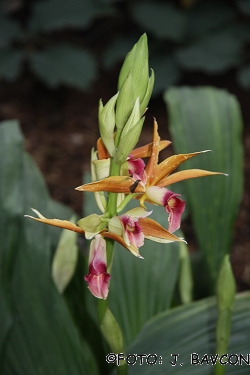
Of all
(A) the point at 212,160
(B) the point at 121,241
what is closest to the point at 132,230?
(B) the point at 121,241

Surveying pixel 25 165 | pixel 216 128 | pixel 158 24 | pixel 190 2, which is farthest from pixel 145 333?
pixel 190 2

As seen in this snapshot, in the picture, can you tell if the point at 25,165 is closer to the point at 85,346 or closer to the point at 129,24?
the point at 85,346

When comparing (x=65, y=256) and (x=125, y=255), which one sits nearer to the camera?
(x=65, y=256)

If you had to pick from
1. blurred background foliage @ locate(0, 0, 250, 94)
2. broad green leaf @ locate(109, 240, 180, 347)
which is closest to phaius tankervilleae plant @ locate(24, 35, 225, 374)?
broad green leaf @ locate(109, 240, 180, 347)

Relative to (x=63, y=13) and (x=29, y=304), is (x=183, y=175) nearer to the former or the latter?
(x=29, y=304)

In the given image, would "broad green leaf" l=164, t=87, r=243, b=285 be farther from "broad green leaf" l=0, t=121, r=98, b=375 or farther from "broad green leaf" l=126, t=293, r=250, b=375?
"broad green leaf" l=0, t=121, r=98, b=375

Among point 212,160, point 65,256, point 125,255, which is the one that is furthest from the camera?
point 212,160
